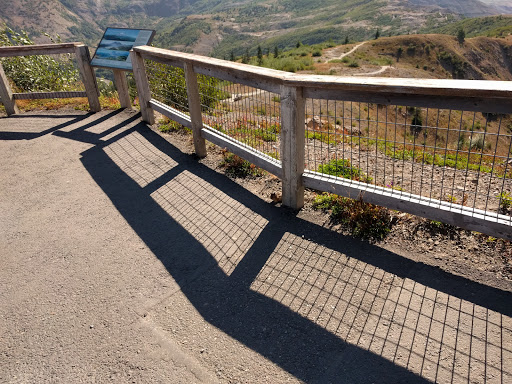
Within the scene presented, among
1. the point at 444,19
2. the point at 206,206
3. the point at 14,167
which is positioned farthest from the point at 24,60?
the point at 444,19

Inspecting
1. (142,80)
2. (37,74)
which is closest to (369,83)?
(142,80)

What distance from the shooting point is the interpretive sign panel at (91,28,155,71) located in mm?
7623

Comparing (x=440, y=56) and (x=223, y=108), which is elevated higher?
(x=223, y=108)

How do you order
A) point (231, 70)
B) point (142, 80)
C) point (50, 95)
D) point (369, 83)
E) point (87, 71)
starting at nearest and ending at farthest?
point (369, 83) → point (231, 70) → point (142, 80) → point (87, 71) → point (50, 95)

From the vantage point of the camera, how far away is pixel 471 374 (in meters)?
2.59

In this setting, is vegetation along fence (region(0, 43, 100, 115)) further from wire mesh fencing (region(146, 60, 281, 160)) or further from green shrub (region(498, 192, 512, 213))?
green shrub (region(498, 192, 512, 213))

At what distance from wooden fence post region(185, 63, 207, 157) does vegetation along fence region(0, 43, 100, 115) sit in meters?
3.83

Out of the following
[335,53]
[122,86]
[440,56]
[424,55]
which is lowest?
[440,56]

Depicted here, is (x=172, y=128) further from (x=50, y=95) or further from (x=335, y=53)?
(x=335, y=53)

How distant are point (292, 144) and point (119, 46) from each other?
17.7ft

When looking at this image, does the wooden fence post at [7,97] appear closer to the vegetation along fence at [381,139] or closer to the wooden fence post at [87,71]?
the wooden fence post at [87,71]

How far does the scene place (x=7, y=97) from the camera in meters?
8.80

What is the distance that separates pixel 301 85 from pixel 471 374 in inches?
109

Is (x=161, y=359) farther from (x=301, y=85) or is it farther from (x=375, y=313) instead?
(x=301, y=85)
